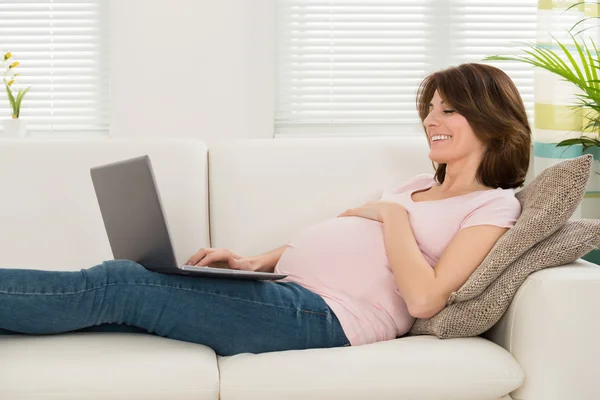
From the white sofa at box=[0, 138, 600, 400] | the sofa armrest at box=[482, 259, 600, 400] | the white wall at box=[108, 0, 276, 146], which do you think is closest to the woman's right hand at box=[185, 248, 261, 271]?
the white sofa at box=[0, 138, 600, 400]

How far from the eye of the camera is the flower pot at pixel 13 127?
320cm

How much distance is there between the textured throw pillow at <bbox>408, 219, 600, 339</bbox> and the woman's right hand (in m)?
0.54

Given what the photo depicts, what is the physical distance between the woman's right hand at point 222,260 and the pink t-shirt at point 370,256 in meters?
0.10

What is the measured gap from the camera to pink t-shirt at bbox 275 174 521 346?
1725 millimetres

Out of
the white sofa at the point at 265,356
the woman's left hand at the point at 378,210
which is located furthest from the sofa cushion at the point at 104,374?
the woman's left hand at the point at 378,210

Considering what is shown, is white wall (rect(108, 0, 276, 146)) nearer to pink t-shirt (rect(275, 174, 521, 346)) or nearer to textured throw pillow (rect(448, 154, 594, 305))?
pink t-shirt (rect(275, 174, 521, 346))

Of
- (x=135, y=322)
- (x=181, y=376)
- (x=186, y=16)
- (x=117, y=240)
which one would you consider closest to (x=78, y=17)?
(x=186, y=16)

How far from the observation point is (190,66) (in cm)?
322

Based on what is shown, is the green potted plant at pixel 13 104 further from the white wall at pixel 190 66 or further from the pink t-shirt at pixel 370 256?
the pink t-shirt at pixel 370 256

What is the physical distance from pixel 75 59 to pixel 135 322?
2128mm

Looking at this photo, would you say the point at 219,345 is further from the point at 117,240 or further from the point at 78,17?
the point at 78,17

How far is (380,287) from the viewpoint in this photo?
5.83 ft

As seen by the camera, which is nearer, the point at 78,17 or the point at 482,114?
the point at 482,114

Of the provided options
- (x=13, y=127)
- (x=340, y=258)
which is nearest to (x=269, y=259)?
(x=340, y=258)
